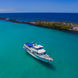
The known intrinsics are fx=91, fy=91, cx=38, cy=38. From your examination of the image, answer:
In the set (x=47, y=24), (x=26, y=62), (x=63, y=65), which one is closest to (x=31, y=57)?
(x=26, y=62)

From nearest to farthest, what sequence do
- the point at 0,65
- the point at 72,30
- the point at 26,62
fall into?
1. the point at 0,65
2. the point at 26,62
3. the point at 72,30

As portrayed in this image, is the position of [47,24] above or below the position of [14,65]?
above

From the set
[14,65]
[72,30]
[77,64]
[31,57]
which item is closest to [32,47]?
[31,57]

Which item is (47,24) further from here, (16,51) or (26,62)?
(26,62)

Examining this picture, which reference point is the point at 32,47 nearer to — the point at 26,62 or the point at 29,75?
the point at 26,62

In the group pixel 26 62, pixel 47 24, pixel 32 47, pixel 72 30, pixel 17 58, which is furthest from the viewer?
pixel 47 24

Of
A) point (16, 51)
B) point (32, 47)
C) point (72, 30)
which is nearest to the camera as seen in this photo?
point (32, 47)

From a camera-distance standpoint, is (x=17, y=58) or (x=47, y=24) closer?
(x=17, y=58)

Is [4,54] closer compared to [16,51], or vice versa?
[4,54]

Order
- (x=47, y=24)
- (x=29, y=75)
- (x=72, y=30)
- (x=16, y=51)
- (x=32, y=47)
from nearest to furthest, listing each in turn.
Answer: (x=29, y=75) → (x=32, y=47) → (x=16, y=51) → (x=72, y=30) → (x=47, y=24)
